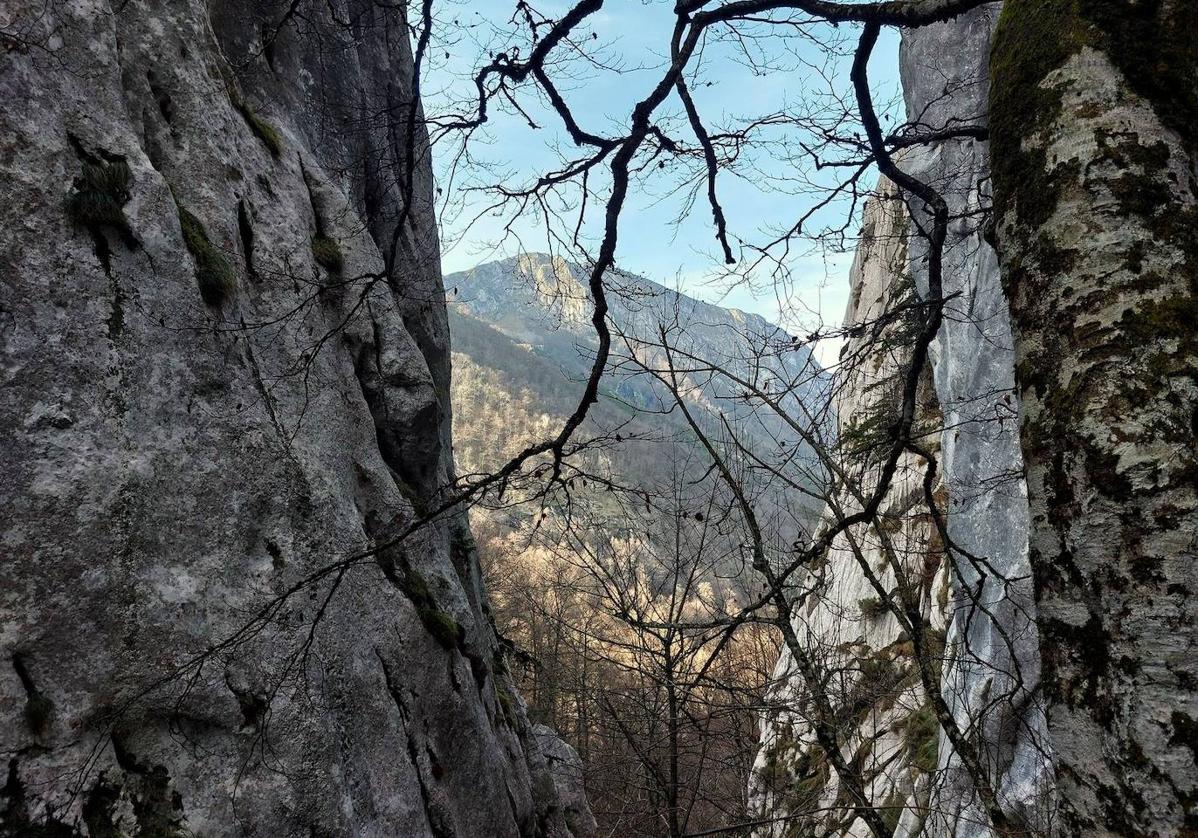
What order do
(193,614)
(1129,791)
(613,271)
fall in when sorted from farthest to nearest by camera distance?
(193,614) < (613,271) < (1129,791)

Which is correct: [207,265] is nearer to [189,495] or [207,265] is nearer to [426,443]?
[189,495]

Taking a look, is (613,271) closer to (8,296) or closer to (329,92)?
(8,296)

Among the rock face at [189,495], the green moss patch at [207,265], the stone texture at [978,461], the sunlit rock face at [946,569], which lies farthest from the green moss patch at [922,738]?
the green moss patch at [207,265]

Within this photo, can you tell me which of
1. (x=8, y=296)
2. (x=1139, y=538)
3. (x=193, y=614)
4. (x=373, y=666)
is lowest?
(x=373, y=666)

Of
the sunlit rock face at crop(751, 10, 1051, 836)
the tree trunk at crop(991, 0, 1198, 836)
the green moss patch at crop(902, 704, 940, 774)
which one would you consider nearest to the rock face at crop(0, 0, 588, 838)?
the tree trunk at crop(991, 0, 1198, 836)

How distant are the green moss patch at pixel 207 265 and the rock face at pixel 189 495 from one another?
20 mm

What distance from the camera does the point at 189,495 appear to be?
388 cm

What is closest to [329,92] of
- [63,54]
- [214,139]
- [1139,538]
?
[214,139]

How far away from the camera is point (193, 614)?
12.1ft

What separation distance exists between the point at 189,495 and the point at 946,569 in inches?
331

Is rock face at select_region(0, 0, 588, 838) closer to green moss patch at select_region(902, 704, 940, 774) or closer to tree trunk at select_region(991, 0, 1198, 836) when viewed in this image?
tree trunk at select_region(991, 0, 1198, 836)

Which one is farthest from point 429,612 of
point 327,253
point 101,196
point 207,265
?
point 101,196

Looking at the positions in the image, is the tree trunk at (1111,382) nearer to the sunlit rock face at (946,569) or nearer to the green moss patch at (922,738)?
the sunlit rock face at (946,569)

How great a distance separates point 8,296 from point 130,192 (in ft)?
3.45
